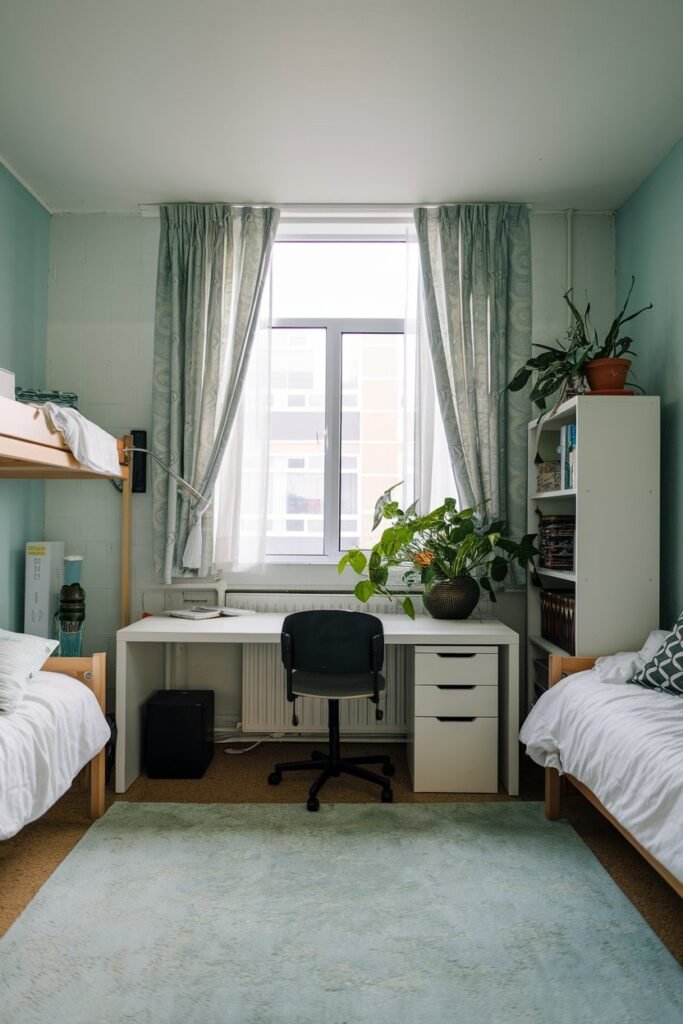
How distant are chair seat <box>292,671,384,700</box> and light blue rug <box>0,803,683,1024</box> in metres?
0.49

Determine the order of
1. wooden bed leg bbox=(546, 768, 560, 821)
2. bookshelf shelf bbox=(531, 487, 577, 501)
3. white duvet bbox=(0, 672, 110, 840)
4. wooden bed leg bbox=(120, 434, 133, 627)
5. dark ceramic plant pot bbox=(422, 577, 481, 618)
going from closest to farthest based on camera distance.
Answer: white duvet bbox=(0, 672, 110, 840)
wooden bed leg bbox=(546, 768, 560, 821)
bookshelf shelf bbox=(531, 487, 577, 501)
dark ceramic plant pot bbox=(422, 577, 481, 618)
wooden bed leg bbox=(120, 434, 133, 627)

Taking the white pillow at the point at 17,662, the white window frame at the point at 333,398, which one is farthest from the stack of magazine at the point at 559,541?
the white pillow at the point at 17,662

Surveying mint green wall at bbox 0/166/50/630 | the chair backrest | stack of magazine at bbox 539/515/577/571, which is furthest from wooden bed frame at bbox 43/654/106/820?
stack of magazine at bbox 539/515/577/571

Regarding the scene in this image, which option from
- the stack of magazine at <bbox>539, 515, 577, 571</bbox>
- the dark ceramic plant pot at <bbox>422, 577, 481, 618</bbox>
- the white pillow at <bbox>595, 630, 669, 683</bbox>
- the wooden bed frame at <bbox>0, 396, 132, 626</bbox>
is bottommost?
the white pillow at <bbox>595, 630, 669, 683</bbox>

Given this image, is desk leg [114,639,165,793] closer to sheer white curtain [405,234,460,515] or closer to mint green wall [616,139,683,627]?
sheer white curtain [405,234,460,515]

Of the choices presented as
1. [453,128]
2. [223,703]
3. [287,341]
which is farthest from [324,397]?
[223,703]

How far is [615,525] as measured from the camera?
2.82m

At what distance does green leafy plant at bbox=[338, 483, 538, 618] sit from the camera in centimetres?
322

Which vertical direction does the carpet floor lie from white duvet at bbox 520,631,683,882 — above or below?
below

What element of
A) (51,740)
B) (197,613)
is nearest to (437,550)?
(197,613)

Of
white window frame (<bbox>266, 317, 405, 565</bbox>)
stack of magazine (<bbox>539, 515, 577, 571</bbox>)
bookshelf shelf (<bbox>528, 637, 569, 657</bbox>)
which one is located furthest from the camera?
white window frame (<bbox>266, 317, 405, 565</bbox>)

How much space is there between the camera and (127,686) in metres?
3.02

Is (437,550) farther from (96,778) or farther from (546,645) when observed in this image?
(96,778)

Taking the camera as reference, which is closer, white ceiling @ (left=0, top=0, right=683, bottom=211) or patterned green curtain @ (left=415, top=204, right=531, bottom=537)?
white ceiling @ (left=0, top=0, right=683, bottom=211)
